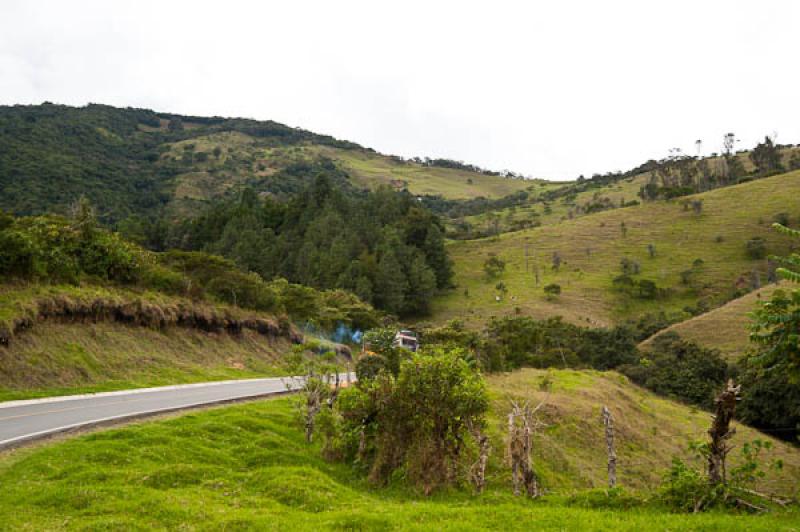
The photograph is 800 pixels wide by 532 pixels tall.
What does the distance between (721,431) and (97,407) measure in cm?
1888

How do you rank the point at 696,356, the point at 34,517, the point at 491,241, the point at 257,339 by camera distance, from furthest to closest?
the point at 491,241, the point at 696,356, the point at 257,339, the point at 34,517

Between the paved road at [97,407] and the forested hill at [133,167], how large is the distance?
2819 inches

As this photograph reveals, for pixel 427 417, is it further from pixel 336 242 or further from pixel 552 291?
pixel 552 291

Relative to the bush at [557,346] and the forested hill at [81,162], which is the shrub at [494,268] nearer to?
the bush at [557,346]

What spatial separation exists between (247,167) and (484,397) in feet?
525

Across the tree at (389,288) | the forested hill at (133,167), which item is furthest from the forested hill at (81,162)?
the tree at (389,288)


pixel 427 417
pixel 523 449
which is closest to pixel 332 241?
pixel 427 417

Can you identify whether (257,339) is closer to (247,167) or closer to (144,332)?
(144,332)

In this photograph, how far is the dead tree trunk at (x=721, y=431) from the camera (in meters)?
11.9

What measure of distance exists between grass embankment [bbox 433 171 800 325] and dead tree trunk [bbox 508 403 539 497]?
193ft

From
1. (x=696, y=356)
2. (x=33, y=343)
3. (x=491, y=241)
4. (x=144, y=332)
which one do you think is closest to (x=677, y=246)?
(x=491, y=241)

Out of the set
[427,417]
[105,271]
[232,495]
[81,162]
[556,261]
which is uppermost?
[81,162]

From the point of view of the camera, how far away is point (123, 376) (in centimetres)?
2586

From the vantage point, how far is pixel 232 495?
12.4 m
